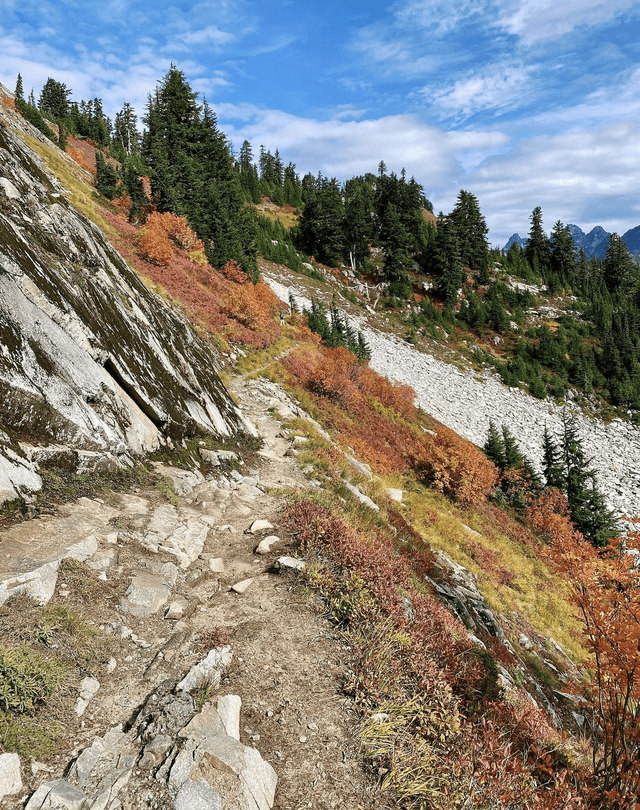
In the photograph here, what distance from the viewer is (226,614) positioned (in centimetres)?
611

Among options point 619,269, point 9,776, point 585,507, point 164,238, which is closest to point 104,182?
point 164,238

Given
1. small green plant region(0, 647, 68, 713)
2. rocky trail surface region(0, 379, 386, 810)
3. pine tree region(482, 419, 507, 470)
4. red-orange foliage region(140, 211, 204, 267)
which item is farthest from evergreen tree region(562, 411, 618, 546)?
red-orange foliage region(140, 211, 204, 267)

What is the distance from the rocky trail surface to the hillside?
0.03 m

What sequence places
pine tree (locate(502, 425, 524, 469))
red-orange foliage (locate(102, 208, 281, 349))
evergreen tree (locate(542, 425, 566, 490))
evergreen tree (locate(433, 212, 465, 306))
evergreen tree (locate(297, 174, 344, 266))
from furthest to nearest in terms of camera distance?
evergreen tree (locate(297, 174, 344, 266)), evergreen tree (locate(433, 212, 465, 306)), evergreen tree (locate(542, 425, 566, 490)), pine tree (locate(502, 425, 524, 469)), red-orange foliage (locate(102, 208, 281, 349))

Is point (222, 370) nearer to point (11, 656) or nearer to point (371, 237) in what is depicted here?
point (11, 656)

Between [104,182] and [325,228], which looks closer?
[104,182]

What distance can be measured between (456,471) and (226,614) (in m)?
19.0

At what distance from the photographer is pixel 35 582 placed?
5.04 m

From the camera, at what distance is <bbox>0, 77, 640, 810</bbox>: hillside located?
401 cm

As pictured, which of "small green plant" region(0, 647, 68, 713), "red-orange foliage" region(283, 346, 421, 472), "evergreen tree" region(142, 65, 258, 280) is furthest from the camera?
"evergreen tree" region(142, 65, 258, 280)

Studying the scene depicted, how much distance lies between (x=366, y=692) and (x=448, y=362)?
162ft

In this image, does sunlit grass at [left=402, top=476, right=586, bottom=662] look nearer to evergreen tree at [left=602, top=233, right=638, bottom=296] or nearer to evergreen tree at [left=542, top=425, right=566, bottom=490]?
evergreen tree at [left=542, top=425, right=566, bottom=490]

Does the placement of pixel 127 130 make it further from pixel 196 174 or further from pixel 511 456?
pixel 511 456

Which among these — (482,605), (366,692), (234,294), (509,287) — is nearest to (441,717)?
(366,692)
